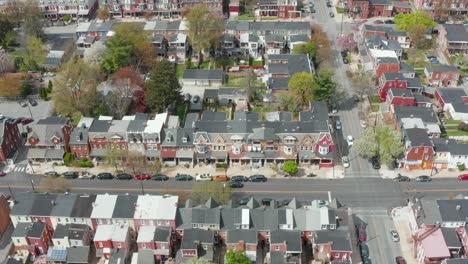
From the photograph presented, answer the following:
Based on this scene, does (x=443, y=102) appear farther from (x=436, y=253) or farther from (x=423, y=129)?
(x=436, y=253)

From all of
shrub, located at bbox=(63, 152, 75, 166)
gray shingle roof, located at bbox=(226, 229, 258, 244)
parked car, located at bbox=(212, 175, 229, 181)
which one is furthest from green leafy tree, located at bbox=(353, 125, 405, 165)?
shrub, located at bbox=(63, 152, 75, 166)

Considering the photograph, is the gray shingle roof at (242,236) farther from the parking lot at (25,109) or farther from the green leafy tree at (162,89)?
the parking lot at (25,109)

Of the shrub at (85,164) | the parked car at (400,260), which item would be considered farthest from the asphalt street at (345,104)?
the shrub at (85,164)

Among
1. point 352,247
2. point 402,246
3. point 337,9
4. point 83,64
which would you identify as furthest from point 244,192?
point 337,9

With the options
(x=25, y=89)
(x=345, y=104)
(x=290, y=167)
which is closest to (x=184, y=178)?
(x=290, y=167)

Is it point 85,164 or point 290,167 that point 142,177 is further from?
point 290,167

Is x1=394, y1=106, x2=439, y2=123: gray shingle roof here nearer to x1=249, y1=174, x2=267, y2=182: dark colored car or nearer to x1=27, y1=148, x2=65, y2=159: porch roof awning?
x1=249, y1=174, x2=267, y2=182: dark colored car
